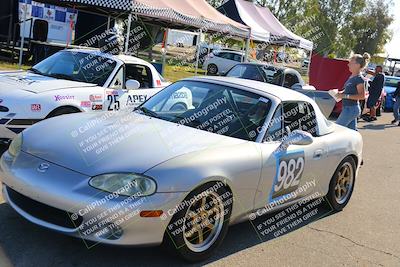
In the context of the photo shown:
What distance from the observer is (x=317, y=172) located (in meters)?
5.05

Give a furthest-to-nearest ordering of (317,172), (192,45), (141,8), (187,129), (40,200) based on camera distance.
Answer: (192,45) < (141,8) < (317,172) < (187,129) < (40,200)

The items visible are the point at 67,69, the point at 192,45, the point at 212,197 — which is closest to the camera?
the point at 212,197

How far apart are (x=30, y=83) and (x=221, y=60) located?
2254cm

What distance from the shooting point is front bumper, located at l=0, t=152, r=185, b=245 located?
3.30 metres

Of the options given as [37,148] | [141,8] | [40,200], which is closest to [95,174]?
[40,200]

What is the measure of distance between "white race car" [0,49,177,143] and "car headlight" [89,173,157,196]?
5.85 feet

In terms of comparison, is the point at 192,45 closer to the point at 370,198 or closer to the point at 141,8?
the point at 141,8

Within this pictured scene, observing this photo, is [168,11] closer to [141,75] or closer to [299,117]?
[141,75]

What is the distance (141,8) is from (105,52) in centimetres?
565

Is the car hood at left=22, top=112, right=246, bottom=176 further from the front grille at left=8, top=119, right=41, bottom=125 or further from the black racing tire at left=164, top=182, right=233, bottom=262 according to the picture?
the front grille at left=8, top=119, right=41, bottom=125

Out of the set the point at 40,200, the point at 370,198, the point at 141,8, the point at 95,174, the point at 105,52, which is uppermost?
the point at 141,8

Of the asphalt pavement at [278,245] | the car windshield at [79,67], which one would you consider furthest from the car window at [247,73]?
the asphalt pavement at [278,245]

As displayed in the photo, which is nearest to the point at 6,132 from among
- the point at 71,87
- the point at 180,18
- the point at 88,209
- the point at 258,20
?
the point at 71,87

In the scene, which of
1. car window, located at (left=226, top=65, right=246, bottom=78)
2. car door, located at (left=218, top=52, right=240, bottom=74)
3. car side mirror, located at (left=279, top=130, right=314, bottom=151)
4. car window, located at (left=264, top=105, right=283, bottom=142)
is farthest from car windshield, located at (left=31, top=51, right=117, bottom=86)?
car door, located at (left=218, top=52, right=240, bottom=74)
